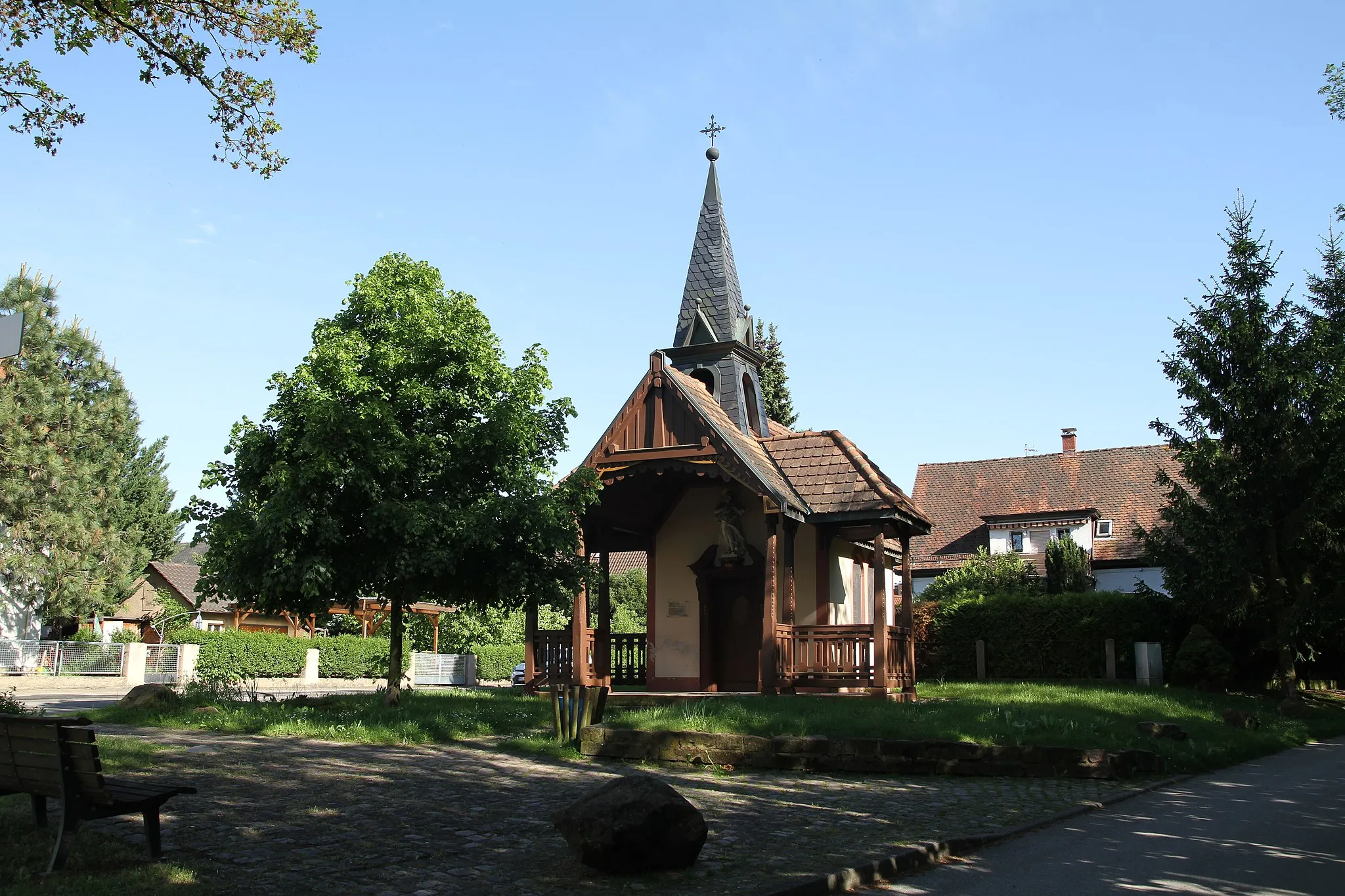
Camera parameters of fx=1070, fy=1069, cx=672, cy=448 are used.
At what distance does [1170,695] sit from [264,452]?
1735cm

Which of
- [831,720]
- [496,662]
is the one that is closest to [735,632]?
[831,720]

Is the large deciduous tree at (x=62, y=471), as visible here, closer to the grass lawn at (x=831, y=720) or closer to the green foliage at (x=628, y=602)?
the green foliage at (x=628, y=602)

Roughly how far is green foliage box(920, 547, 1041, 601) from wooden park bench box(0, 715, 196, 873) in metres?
29.9

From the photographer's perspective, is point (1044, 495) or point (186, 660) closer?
point (186, 660)

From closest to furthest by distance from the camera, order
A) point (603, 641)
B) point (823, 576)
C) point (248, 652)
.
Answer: point (823, 576), point (603, 641), point (248, 652)

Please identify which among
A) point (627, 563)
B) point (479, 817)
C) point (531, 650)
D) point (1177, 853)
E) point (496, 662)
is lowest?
point (496, 662)

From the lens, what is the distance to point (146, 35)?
953 centimetres

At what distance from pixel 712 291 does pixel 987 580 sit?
1576 centimetres

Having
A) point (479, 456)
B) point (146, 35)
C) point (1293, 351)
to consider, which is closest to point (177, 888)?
point (146, 35)

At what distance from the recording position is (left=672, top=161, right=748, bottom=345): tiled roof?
25047 mm

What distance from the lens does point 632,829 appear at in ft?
21.8

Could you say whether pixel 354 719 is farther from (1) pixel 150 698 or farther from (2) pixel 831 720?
(2) pixel 831 720

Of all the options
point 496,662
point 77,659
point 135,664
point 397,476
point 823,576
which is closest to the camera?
point 397,476

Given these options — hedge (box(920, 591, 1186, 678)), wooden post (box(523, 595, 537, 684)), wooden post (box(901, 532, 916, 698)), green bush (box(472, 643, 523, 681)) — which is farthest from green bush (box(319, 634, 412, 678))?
wooden post (box(901, 532, 916, 698))
